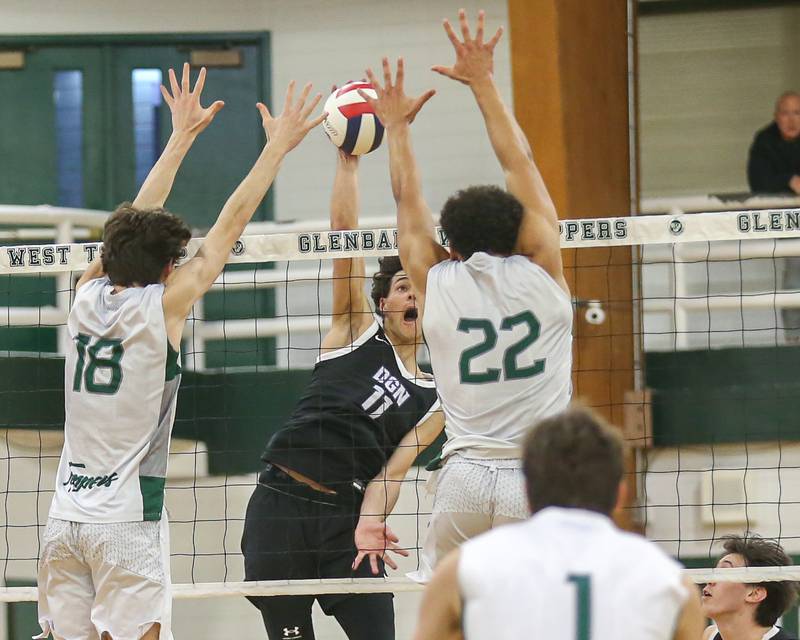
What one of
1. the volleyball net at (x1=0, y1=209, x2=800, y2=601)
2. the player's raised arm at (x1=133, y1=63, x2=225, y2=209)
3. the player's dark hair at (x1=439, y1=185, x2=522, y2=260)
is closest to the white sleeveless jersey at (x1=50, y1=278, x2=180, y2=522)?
the player's raised arm at (x1=133, y1=63, x2=225, y2=209)

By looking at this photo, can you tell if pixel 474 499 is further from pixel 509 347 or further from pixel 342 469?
pixel 342 469

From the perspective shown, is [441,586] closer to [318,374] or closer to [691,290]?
[318,374]

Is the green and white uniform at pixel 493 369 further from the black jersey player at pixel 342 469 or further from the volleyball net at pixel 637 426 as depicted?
the volleyball net at pixel 637 426

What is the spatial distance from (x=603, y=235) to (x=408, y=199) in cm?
112

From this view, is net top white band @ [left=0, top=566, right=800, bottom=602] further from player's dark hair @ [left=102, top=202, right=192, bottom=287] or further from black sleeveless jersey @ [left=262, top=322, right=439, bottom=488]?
player's dark hair @ [left=102, top=202, right=192, bottom=287]

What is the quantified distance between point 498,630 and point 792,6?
972 cm

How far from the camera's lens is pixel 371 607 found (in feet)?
18.0

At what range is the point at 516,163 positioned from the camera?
179 inches

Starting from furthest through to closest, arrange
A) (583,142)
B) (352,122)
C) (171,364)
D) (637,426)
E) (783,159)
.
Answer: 1. (783,159)
2. (637,426)
3. (583,142)
4. (352,122)
5. (171,364)

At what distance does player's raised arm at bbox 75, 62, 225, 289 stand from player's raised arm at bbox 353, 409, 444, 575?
1434mm

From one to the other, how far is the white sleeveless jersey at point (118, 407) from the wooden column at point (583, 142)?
9.15ft

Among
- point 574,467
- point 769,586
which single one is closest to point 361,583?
point 769,586

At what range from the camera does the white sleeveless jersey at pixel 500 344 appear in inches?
171

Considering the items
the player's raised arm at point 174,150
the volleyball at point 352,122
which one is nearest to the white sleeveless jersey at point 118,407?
the player's raised arm at point 174,150
